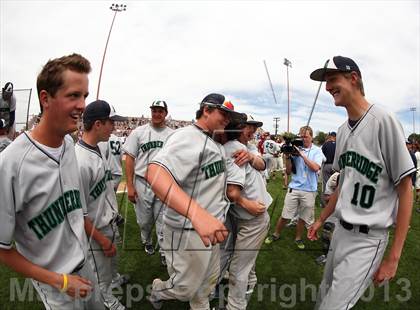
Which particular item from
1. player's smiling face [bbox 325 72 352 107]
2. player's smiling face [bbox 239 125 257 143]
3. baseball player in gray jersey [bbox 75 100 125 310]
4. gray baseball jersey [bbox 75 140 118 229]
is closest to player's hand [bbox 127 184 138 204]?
baseball player in gray jersey [bbox 75 100 125 310]

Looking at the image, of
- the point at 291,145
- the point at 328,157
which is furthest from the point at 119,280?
the point at 328,157

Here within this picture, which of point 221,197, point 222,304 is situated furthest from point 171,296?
point 222,304

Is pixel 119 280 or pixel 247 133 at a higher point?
pixel 247 133

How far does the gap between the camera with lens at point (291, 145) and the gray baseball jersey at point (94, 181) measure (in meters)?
3.17

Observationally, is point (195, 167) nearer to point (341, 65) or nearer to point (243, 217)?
point (243, 217)

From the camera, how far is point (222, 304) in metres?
3.31

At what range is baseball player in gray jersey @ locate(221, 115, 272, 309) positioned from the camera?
2.86m

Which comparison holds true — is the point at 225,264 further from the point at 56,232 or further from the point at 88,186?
the point at 56,232

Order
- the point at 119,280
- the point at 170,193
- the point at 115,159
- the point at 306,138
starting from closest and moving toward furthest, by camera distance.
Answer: the point at 170,193, the point at 119,280, the point at 115,159, the point at 306,138

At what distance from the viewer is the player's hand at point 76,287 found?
1539 millimetres

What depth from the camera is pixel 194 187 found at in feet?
7.30

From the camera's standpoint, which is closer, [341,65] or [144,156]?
[341,65]

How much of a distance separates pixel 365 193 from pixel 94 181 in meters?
2.29

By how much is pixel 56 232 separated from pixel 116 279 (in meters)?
2.12
